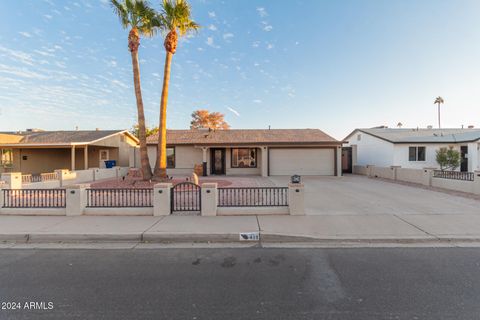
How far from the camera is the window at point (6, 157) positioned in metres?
20.1

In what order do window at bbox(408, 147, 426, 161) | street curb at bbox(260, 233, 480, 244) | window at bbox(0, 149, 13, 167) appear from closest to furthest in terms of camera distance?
street curb at bbox(260, 233, 480, 244)
window at bbox(408, 147, 426, 161)
window at bbox(0, 149, 13, 167)

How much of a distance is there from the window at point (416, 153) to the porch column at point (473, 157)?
2.89 m

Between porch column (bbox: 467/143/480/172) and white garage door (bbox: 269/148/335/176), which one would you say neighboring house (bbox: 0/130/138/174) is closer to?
white garage door (bbox: 269/148/335/176)

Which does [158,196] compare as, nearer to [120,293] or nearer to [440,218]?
[120,293]

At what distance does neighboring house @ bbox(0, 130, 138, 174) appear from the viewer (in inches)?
786

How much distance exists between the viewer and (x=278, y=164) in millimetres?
19469

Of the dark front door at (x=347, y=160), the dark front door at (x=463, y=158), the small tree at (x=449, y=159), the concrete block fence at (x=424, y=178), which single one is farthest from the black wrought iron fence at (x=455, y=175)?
the dark front door at (x=347, y=160)

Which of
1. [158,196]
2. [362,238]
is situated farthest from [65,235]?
[362,238]

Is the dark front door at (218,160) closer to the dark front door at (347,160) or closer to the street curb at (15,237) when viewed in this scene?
the dark front door at (347,160)

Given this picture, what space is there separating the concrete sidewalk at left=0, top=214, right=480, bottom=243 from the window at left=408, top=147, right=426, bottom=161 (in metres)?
14.4

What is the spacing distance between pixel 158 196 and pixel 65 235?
2379 millimetres

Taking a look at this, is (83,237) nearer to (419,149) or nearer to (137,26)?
(137,26)

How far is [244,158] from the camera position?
1988cm

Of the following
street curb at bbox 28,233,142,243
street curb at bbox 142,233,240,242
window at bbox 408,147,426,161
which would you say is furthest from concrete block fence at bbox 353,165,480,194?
street curb at bbox 28,233,142,243
